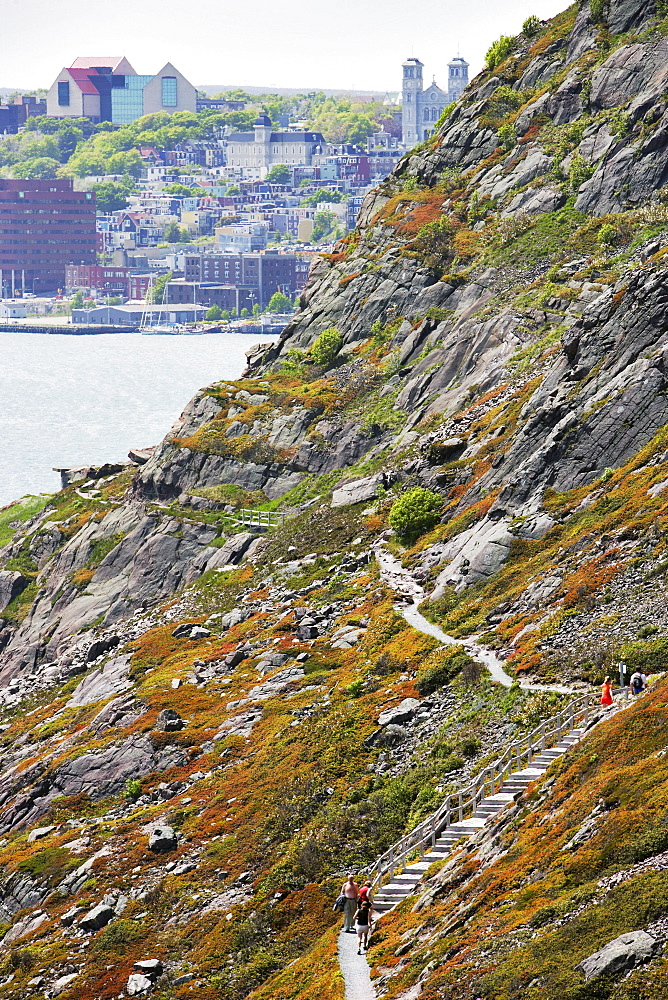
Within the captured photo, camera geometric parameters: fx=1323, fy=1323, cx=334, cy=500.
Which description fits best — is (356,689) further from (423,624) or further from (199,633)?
(199,633)

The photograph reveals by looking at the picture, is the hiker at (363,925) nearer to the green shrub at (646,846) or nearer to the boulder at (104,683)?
the green shrub at (646,846)

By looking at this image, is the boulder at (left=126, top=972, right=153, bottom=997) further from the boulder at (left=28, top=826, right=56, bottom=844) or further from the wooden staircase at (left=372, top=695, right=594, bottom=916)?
the boulder at (left=28, top=826, right=56, bottom=844)

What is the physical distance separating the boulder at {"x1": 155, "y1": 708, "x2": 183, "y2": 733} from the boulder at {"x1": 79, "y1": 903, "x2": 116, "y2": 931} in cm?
1567

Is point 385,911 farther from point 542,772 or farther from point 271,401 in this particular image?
point 271,401

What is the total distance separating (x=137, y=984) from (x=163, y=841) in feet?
29.9

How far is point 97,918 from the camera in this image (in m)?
48.3

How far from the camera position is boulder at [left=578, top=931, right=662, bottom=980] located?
23.9 metres

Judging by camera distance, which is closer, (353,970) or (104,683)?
(353,970)

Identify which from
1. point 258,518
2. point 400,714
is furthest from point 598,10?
point 400,714

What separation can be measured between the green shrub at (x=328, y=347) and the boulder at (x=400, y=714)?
64753mm

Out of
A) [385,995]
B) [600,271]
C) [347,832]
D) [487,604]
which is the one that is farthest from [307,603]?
[385,995]

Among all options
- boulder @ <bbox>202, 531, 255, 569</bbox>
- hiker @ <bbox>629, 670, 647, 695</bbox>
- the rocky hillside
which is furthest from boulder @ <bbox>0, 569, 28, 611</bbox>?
hiker @ <bbox>629, 670, 647, 695</bbox>

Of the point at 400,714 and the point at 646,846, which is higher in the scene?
the point at 646,846

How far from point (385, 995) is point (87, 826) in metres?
31.2
